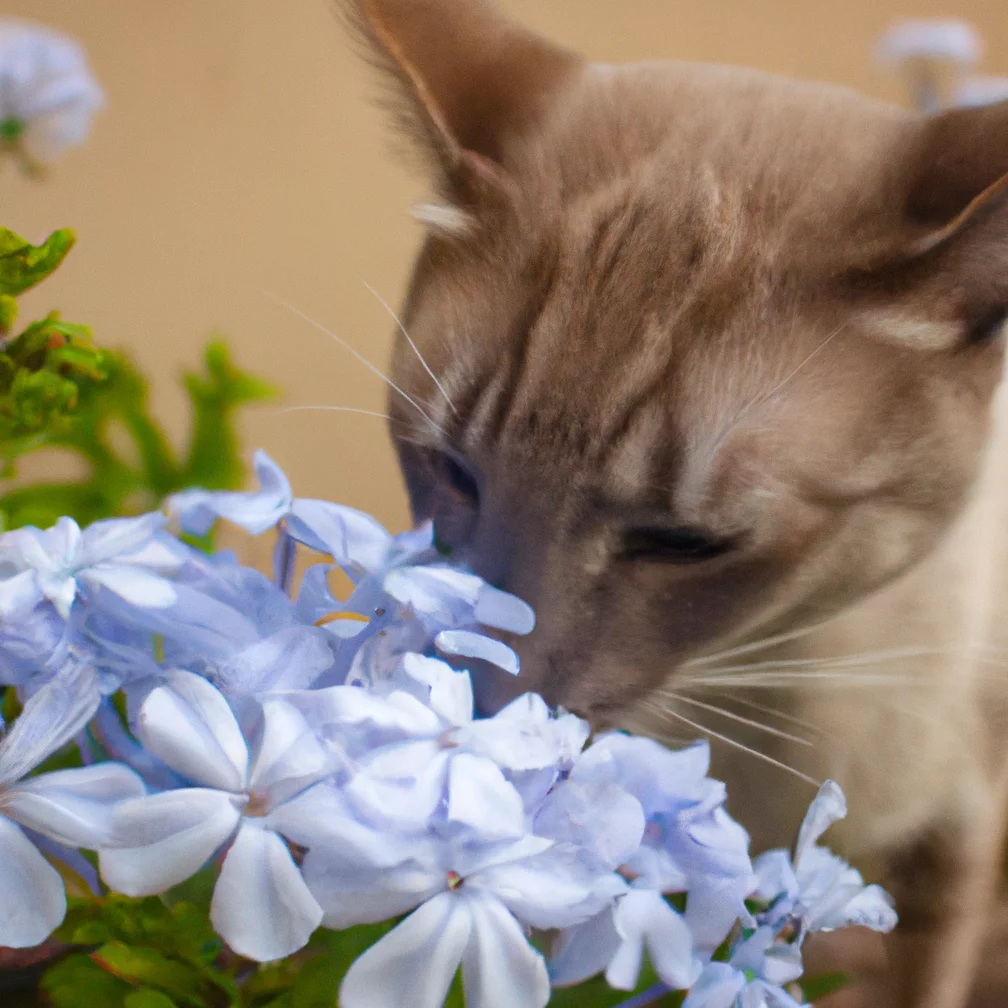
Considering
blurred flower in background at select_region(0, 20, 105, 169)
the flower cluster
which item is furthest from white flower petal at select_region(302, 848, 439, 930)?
blurred flower in background at select_region(0, 20, 105, 169)

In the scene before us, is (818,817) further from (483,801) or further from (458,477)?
(458,477)

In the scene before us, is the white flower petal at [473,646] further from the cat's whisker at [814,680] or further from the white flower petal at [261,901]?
the cat's whisker at [814,680]

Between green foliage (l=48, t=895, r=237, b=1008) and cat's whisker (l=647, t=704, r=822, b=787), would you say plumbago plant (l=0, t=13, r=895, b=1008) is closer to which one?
green foliage (l=48, t=895, r=237, b=1008)

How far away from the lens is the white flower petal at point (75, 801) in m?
0.28

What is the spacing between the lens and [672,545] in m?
0.55

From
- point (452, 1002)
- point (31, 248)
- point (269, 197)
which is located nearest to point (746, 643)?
point (452, 1002)

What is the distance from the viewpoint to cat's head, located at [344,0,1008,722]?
52cm

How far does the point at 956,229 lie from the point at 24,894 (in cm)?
48

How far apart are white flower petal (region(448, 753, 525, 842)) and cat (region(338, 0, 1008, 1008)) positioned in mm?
242

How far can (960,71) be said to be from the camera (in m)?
0.85

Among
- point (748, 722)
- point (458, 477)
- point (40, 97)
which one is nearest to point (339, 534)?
point (458, 477)

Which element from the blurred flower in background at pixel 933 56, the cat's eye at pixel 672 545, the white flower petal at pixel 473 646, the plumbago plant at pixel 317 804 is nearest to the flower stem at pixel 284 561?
the plumbago plant at pixel 317 804

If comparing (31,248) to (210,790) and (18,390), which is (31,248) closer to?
(18,390)

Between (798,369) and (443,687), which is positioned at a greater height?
(798,369)
